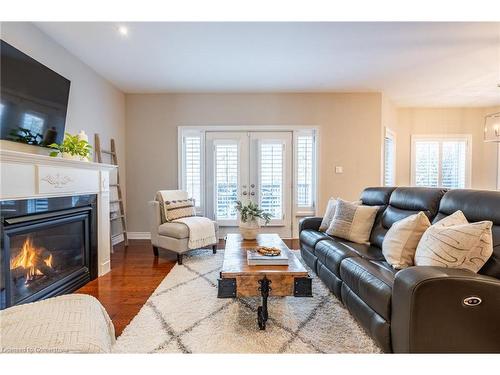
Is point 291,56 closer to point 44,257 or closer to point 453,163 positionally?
point 44,257

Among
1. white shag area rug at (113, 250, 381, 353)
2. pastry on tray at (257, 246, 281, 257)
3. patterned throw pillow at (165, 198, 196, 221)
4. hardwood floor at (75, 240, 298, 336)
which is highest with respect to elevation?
patterned throw pillow at (165, 198, 196, 221)

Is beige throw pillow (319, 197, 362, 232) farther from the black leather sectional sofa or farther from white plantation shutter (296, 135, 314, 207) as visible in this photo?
white plantation shutter (296, 135, 314, 207)

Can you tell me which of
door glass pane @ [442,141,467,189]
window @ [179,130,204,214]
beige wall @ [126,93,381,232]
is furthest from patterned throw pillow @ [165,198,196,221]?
door glass pane @ [442,141,467,189]

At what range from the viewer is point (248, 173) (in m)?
4.89

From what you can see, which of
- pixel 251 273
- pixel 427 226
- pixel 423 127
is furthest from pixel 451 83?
pixel 251 273

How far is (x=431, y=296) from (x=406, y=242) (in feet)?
2.43

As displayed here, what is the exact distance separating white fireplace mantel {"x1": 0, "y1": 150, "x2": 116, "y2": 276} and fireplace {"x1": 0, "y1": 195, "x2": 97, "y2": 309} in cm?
7

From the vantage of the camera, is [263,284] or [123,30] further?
[123,30]

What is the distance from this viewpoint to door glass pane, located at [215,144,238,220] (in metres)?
4.88

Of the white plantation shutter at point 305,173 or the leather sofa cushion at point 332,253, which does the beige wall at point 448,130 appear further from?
the leather sofa cushion at point 332,253

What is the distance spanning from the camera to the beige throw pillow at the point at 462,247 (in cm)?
146

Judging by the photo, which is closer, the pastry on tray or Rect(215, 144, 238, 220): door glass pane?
the pastry on tray

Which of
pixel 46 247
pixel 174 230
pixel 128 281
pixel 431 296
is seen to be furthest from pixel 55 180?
pixel 431 296

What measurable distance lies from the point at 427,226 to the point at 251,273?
50.9 inches
